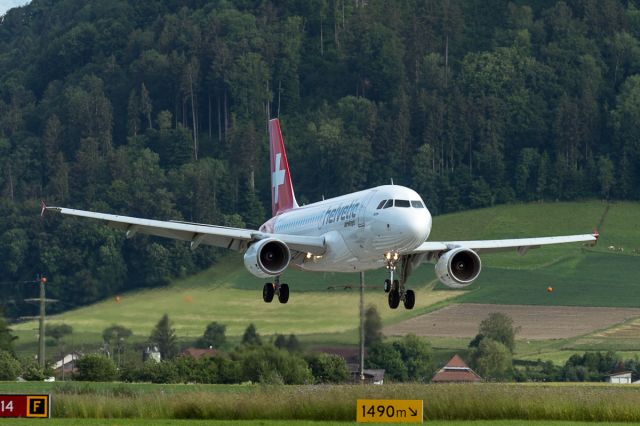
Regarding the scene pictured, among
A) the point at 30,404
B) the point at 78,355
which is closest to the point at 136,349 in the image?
the point at 78,355

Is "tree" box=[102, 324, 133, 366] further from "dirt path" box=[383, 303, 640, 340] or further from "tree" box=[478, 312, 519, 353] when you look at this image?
"tree" box=[478, 312, 519, 353]

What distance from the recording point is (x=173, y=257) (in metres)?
182

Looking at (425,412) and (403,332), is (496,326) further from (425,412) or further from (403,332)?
(425,412)

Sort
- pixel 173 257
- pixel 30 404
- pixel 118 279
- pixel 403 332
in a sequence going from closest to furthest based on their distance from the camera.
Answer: pixel 30 404
pixel 403 332
pixel 118 279
pixel 173 257

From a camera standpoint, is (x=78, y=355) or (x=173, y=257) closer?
(x=78, y=355)

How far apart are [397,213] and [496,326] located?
87727 millimetres

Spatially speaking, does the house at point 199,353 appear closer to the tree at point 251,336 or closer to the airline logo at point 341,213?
the tree at point 251,336

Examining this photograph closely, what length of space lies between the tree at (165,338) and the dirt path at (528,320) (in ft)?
78.2

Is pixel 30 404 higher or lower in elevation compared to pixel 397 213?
lower

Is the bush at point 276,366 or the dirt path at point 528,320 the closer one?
the bush at point 276,366

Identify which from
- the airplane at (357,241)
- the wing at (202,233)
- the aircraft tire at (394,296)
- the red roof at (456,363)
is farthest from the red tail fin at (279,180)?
the red roof at (456,363)

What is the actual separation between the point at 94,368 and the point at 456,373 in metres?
37.3

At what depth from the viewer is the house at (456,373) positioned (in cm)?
14100

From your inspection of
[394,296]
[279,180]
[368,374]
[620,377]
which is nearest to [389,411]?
[394,296]
